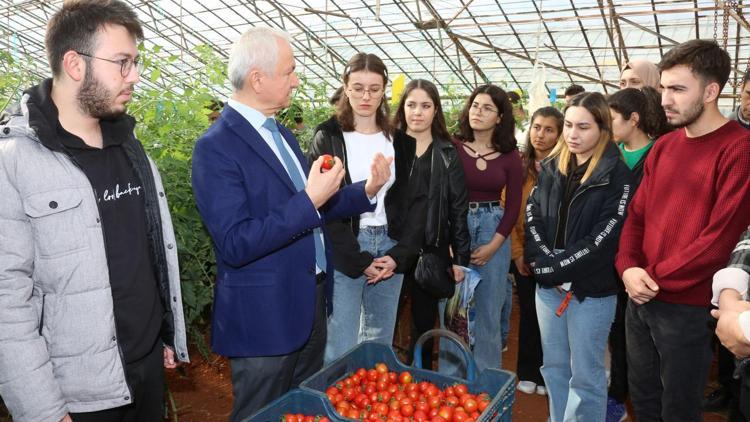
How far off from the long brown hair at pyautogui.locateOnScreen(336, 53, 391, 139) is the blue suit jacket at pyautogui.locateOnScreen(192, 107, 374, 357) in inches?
37.0

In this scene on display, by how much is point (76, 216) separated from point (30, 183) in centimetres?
14

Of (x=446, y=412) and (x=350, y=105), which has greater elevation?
(x=350, y=105)

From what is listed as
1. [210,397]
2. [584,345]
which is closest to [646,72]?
[584,345]

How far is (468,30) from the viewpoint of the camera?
16.3m

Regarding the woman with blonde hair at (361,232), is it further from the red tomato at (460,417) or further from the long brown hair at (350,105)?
the red tomato at (460,417)

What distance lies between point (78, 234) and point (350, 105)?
5.22ft

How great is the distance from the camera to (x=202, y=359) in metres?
3.82

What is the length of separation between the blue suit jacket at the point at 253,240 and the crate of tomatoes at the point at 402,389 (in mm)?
276

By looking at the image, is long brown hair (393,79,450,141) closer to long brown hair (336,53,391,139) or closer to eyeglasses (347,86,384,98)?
long brown hair (336,53,391,139)

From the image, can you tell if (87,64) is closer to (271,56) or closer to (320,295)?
(271,56)

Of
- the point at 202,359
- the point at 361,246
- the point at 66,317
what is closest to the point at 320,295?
the point at 361,246

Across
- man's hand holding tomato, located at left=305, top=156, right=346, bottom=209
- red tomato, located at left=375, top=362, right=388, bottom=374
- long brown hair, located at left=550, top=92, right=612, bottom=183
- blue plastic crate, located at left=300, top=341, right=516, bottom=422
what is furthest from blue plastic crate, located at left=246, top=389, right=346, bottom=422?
long brown hair, located at left=550, top=92, right=612, bottom=183

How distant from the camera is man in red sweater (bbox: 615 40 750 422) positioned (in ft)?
6.40

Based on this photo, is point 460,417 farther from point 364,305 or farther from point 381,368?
point 364,305
